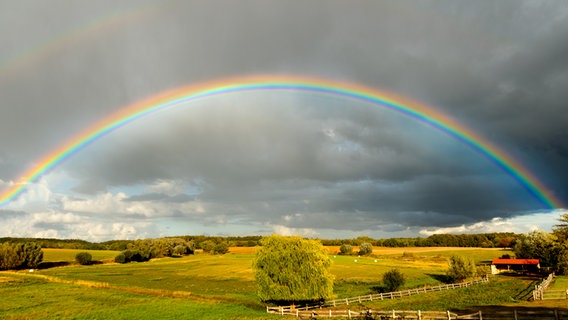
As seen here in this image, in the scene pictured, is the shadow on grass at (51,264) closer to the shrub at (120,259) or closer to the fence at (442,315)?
the shrub at (120,259)

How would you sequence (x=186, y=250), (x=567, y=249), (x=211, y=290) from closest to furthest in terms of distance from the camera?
(x=211, y=290) < (x=567, y=249) < (x=186, y=250)

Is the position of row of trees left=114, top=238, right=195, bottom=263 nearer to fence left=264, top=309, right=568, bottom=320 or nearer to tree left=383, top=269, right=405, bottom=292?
tree left=383, top=269, right=405, bottom=292

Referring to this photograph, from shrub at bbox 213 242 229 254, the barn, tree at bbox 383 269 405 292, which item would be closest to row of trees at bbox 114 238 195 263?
shrub at bbox 213 242 229 254

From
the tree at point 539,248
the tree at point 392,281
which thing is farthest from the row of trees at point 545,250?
the tree at point 392,281

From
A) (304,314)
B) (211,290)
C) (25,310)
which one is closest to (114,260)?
(211,290)

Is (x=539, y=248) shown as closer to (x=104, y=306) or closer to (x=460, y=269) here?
(x=460, y=269)

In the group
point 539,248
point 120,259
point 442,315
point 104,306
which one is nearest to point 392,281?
point 442,315

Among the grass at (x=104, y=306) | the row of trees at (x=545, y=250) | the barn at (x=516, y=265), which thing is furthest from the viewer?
the barn at (x=516, y=265)

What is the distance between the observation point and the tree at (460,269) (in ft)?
263

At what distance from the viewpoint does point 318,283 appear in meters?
48.3

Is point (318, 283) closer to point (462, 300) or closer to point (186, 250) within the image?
point (462, 300)

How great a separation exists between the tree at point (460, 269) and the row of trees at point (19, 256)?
122300 mm

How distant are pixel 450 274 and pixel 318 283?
154 feet

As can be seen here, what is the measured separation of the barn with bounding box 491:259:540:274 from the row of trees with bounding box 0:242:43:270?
135191 mm
